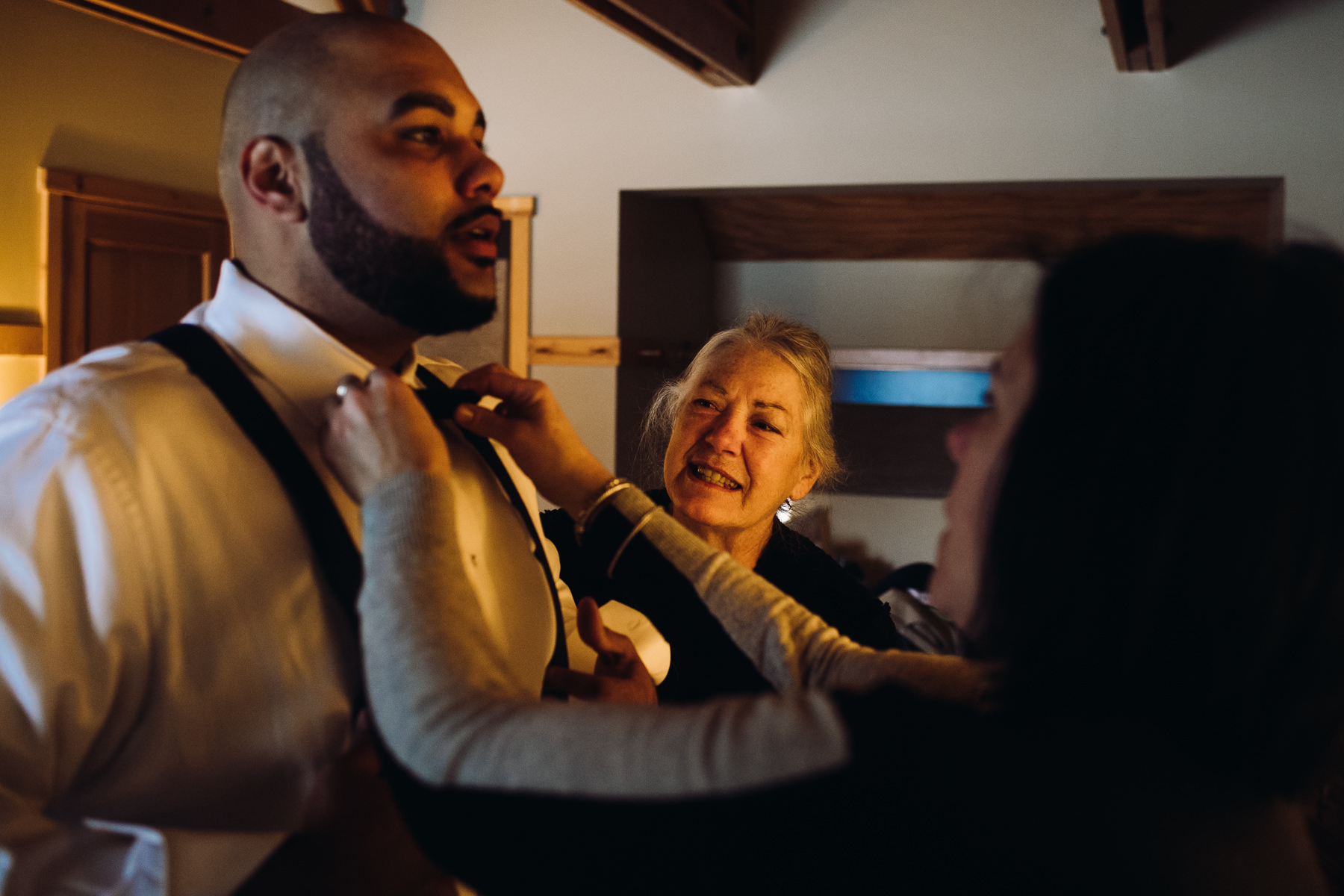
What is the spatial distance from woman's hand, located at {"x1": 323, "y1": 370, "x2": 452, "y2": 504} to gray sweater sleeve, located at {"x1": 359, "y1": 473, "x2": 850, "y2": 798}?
0.22 feet

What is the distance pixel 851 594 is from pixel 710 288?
375cm

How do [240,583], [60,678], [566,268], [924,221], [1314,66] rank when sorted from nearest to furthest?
[60,678]
[240,583]
[1314,66]
[566,268]
[924,221]

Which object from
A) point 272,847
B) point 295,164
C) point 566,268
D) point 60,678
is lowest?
point 272,847

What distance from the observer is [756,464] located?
2406 millimetres

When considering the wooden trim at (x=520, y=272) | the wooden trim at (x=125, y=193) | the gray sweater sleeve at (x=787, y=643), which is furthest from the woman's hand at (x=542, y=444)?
the wooden trim at (x=125, y=193)

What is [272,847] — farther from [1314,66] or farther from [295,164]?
[1314,66]

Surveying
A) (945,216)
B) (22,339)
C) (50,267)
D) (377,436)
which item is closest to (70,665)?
(377,436)

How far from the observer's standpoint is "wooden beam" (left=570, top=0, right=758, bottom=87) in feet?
12.0

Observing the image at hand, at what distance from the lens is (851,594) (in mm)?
2445

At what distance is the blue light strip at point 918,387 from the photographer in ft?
16.8

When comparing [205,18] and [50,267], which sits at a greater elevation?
[205,18]

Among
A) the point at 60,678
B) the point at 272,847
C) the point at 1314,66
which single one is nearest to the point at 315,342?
the point at 60,678

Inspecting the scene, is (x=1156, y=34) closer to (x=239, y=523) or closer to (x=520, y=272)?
(x=520, y=272)

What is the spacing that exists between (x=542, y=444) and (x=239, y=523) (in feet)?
1.48
